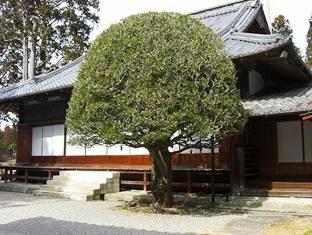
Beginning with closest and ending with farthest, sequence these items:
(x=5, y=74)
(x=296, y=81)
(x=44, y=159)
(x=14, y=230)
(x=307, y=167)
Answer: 1. (x=14, y=230)
2. (x=307, y=167)
3. (x=296, y=81)
4. (x=44, y=159)
5. (x=5, y=74)

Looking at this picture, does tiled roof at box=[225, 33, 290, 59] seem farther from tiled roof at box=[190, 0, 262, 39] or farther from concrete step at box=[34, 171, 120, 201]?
concrete step at box=[34, 171, 120, 201]

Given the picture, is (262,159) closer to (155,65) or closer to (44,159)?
(155,65)

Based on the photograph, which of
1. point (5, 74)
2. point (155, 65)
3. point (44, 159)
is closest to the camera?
point (155, 65)

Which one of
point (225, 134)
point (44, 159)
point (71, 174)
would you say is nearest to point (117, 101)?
point (225, 134)

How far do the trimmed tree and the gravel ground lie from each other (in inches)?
80.9

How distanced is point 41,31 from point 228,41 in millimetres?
16716

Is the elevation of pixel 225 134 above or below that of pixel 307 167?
above

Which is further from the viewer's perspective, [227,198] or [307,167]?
[307,167]

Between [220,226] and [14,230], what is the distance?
4737 millimetres

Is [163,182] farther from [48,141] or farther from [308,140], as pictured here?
[48,141]

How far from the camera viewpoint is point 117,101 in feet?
36.6

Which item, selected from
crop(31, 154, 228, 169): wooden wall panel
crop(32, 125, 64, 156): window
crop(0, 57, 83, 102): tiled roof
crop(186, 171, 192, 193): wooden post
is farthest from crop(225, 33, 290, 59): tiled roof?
crop(32, 125, 64, 156): window

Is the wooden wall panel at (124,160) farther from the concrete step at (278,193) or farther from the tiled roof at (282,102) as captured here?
the tiled roof at (282,102)

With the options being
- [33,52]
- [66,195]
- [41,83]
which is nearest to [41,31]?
[33,52]
